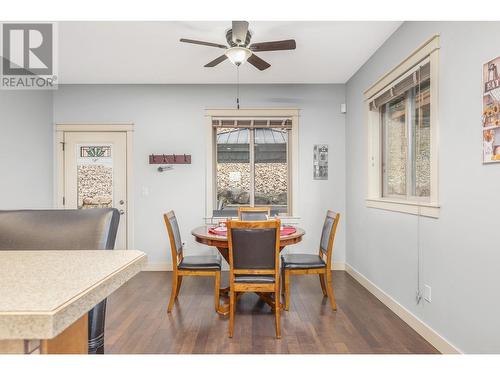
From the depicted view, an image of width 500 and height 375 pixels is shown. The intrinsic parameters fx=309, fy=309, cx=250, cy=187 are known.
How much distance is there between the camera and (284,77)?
411 cm

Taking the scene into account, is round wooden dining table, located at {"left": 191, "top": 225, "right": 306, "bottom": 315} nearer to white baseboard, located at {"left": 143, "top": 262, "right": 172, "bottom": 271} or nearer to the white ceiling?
white baseboard, located at {"left": 143, "top": 262, "right": 172, "bottom": 271}

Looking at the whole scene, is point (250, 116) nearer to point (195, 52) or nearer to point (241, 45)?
point (195, 52)

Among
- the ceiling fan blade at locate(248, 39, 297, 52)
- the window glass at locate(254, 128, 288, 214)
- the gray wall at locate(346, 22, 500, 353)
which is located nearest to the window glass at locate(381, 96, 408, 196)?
the gray wall at locate(346, 22, 500, 353)

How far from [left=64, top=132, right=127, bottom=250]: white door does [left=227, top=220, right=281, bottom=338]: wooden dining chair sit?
2586 millimetres

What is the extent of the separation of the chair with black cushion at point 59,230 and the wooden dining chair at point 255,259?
3.90 ft

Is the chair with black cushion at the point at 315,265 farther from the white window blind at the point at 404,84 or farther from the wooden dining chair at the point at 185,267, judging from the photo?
the white window blind at the point at 404,84

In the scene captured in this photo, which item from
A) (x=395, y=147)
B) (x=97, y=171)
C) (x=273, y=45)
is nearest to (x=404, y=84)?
(x=395, y=147)

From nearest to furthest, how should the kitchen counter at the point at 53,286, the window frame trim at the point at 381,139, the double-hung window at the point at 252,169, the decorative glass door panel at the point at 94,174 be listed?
the kitchen counter at the point at 53,286, the window frame trim at the point at 381,139, the decorative glass door panel at the point at 94,174, the double-hung window at the point at 252,169

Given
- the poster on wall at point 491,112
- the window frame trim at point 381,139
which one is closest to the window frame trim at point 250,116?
the window frame trim at point 381,139

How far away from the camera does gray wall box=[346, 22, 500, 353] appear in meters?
1.74

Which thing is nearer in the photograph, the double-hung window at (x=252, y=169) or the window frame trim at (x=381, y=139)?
the window frame trim at (x=381, y=139)

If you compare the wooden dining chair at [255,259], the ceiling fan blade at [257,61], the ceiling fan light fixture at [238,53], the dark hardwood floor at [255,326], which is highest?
the ceiling fan blade at [257,61]

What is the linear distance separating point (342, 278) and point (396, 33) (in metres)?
2.83

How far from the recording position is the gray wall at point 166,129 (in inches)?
172
